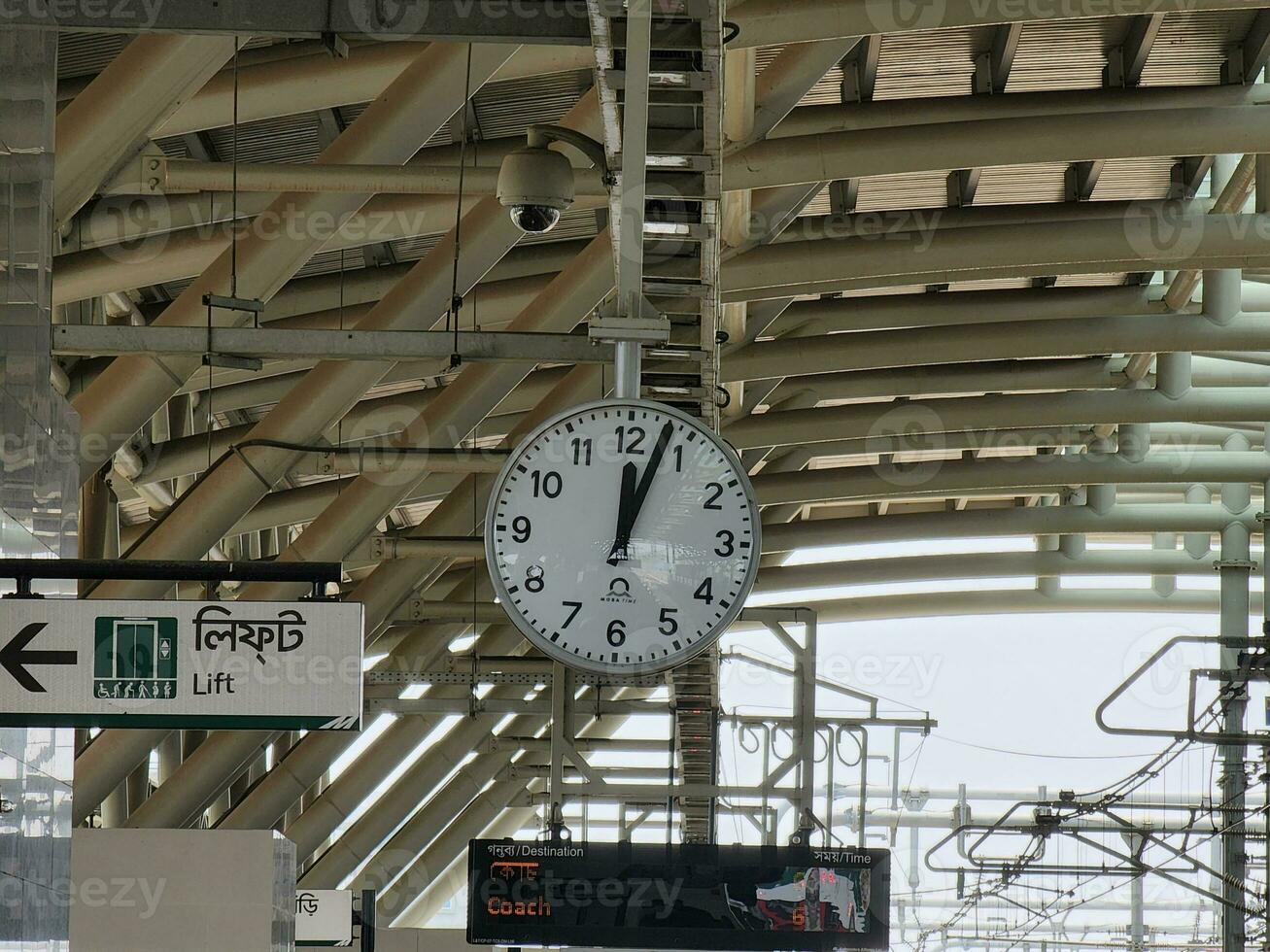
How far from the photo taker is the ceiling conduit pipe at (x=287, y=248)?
1218 cm

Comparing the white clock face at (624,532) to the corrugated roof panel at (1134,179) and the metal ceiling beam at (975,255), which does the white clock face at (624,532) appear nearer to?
the metal ceiling beam at (975,255)

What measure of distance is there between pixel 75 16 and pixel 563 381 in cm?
1074

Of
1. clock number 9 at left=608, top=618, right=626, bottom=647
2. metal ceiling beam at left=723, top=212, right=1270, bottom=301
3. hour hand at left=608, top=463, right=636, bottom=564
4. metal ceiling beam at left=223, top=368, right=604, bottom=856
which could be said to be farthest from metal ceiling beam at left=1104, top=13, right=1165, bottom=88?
clock number 9 at left=608, top=618, right=626, bottom=647

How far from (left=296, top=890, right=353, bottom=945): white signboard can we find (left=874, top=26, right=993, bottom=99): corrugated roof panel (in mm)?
10536

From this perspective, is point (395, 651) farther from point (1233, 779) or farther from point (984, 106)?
point (984, 106)

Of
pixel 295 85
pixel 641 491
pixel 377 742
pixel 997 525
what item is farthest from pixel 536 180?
pixel 377 742

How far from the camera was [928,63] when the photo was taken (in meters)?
14.4

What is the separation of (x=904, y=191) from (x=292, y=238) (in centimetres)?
600

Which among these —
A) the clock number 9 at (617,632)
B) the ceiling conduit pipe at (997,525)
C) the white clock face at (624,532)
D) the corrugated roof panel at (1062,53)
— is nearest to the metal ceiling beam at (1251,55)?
the corrugated roof panel at (1062,53)

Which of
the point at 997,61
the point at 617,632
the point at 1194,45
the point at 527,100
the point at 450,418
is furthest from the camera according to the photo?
the point at 450,418

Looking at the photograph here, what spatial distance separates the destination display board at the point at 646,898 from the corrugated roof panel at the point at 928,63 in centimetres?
579

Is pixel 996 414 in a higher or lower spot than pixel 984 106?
lower

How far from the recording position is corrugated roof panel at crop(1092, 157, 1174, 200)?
53.4ft

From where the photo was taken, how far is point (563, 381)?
58.9 feet
